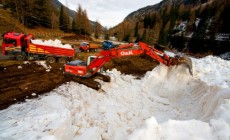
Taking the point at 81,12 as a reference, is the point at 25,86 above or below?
below

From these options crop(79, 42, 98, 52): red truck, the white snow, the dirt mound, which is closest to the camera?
the white snow

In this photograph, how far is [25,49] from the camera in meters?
18.4

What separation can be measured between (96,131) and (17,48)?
49.3 ft

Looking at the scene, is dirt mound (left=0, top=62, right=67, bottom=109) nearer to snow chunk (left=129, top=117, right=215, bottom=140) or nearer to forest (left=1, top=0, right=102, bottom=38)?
snow chunk (left=129, top=117, right=215, bottom=140)

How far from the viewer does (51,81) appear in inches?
526

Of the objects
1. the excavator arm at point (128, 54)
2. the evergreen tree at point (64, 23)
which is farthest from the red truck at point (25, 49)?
the evergreen tree at point (64, 23)

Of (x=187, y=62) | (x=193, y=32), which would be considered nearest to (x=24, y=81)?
(x=187, y=62)

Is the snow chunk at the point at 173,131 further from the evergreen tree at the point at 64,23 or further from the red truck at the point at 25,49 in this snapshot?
the evergreen tree at the point at 64,23

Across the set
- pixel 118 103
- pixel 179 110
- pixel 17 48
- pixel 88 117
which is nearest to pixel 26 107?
pixel 88 117

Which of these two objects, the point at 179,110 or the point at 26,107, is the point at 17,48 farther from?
the point at 179,110

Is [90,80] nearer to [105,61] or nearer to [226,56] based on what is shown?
[105,61]

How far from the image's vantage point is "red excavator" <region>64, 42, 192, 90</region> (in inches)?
498

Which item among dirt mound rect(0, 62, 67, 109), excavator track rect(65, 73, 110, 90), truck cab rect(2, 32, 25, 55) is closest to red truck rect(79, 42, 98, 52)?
truck cab rect(2, 32, 25, 55)

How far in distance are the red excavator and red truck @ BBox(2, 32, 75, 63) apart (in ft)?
21.2
